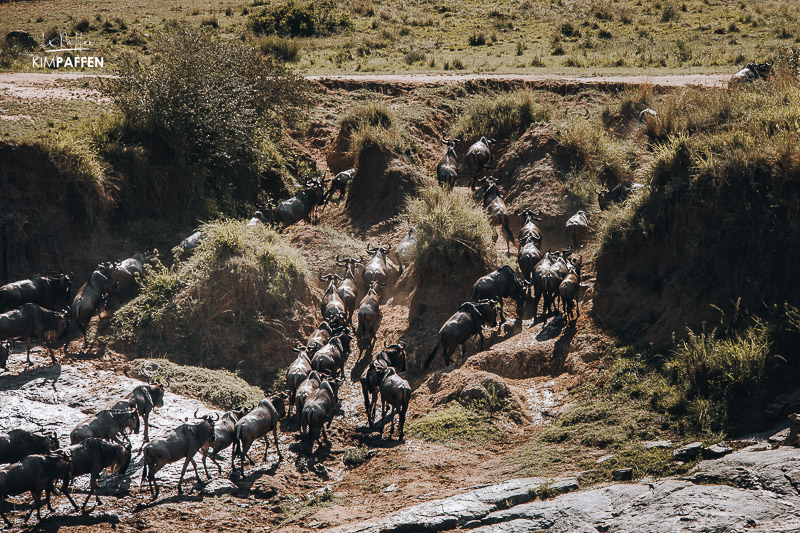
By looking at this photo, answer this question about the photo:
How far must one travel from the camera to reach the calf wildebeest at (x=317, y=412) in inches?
481

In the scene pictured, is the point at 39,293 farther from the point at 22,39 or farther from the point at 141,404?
the point at 22,39

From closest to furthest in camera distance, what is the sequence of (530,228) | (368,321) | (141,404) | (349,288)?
(141,404)
(368,321)
(349,288)
(530,228)

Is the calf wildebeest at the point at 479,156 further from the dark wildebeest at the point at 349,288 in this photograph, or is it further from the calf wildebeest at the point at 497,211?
the dark wildebeest at the point at 349,288

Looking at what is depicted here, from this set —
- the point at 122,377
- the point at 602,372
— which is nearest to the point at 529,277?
the point at 602,372

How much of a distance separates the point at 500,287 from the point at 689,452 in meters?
6.33

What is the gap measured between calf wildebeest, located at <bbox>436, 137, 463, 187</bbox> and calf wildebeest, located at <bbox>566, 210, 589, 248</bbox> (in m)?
3.62

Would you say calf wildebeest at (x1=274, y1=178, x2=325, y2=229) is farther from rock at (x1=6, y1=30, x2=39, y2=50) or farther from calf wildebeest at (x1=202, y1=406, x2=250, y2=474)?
rock at (x1=6, y1=30, x2=39, y2=50)

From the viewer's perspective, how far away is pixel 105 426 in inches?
450

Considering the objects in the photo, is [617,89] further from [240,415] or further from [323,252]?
[240,415]

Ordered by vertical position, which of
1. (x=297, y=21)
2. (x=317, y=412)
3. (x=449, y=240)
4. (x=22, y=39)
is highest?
(x=297, y=21)

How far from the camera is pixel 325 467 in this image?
12070 mm

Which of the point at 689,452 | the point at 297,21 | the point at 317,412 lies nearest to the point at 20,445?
the point at 317,412

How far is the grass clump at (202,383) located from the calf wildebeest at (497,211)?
23.2ft

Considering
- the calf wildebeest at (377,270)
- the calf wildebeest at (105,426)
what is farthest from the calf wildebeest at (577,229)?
the calf wildebeest at (105,426)
